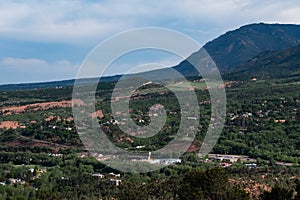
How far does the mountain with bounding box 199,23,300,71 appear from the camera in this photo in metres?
157

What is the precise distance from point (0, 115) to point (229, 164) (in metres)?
37.0

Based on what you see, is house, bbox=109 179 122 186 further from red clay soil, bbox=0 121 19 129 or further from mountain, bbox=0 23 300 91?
mountain, bbox=0 23 300 91

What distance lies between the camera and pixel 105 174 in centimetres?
3338

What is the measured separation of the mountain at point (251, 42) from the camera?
157m

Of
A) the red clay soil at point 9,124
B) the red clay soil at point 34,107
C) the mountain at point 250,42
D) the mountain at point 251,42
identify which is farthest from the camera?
the mountain at point 251,42

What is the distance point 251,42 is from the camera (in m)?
165

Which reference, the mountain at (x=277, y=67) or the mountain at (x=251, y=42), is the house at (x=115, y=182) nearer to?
the mountain at (x=277, y=67)

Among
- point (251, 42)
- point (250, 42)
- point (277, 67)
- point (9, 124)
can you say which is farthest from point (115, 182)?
point (251, 42)

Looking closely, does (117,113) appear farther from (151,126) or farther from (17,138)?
(17,138)

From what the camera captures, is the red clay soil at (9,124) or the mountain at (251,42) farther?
the mountain at (251,42)

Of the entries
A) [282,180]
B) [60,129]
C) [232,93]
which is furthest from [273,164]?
[232,93]

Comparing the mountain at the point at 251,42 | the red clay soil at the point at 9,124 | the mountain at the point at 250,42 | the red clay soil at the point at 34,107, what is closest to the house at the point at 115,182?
the red clay soil at the point at 9,124

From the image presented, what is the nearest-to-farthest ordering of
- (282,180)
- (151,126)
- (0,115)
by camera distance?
(282,180)
(151,126)
(0,115)

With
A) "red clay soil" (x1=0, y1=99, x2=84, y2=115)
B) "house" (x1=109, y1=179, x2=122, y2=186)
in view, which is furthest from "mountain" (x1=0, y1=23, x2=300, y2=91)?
"house" (x1=109, y1=179, x2=122, y2=186)
